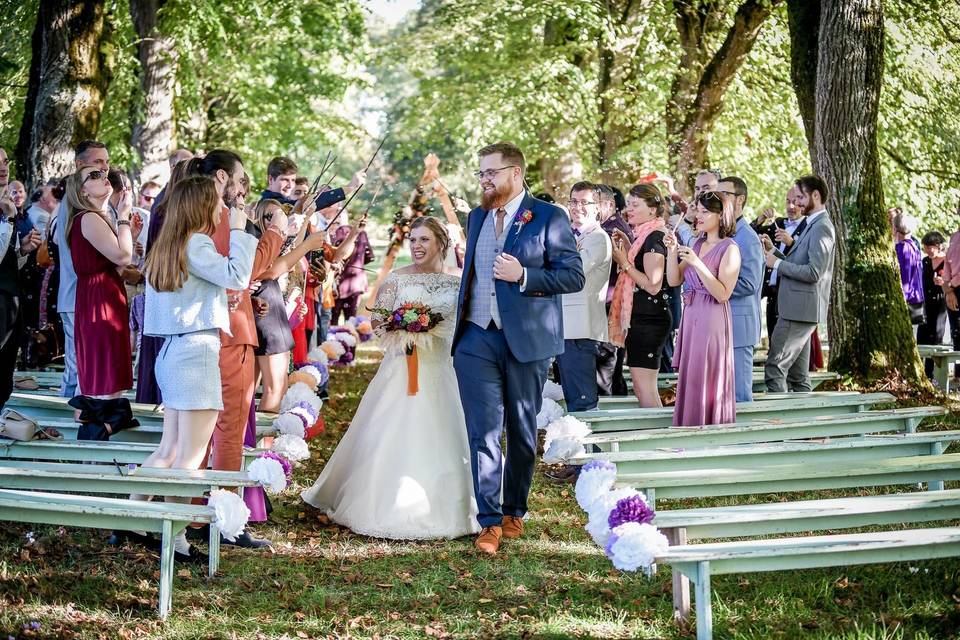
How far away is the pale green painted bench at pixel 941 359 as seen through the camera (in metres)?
12.5

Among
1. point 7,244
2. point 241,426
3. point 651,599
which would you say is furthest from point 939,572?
point 7,244

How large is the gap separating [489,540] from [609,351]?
3220 mm

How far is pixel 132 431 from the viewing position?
779cm

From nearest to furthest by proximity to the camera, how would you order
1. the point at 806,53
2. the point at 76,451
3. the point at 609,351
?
1. the point at 76,451
2. the point at 609,351
3. the point at 806,53

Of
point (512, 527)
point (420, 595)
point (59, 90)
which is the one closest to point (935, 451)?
point (512, 527)

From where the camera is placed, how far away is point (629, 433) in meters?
7.27

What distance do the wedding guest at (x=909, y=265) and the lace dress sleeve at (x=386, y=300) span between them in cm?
852

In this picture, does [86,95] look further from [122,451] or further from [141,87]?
[122,451]

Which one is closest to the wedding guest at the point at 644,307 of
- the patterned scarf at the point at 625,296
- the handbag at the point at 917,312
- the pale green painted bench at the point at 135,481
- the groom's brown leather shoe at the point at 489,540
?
the patterned scarf at the point at 625,296

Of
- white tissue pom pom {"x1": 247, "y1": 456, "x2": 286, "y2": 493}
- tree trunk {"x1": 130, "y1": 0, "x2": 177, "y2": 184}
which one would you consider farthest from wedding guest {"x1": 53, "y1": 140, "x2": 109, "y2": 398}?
tree trunk {"x1": 130, "y1": 0, "x2": 177, "y2": 184}

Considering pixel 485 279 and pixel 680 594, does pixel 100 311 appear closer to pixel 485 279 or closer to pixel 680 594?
pixel 485 279

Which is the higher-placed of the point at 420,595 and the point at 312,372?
the point at 312,372

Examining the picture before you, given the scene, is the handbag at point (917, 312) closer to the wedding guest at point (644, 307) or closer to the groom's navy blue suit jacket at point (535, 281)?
the wedding guest at point (644, 307)

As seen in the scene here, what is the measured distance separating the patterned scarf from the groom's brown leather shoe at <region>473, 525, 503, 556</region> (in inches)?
109
